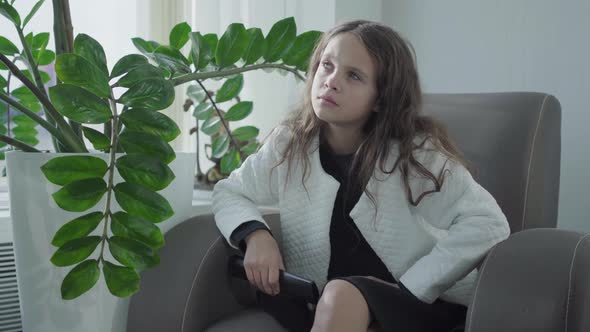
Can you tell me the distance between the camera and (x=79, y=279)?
1.05 m

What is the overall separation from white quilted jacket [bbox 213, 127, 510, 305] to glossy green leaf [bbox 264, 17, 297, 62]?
0.58 ft

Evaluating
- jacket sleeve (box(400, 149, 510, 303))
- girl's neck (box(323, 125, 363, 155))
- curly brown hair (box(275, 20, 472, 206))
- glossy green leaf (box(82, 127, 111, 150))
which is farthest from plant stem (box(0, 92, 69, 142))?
jacket sleeve (box(400, 149, 510, 303))

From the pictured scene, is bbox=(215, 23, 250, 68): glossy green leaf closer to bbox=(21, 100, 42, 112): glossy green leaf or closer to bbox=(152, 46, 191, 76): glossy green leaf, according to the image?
bbox=(152, 46, 191, 76): glossy green leaf

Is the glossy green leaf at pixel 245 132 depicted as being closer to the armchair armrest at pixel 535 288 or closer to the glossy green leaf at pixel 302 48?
the glossy green leaf at pixel 302 48

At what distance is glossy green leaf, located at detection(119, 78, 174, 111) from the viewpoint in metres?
1.04

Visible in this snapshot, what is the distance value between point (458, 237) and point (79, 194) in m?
0.66

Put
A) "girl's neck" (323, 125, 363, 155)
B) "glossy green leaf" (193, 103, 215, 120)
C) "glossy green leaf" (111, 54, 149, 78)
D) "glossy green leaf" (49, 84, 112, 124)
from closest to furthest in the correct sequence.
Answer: "glossy green leaf" (49, 84, 112, 124) < "glossy green leaf" (111, 54, 149, 78) < "girl's neck" (323, 125, 363, 155) < "glossy green leaf" (193, 103, 215, 120)

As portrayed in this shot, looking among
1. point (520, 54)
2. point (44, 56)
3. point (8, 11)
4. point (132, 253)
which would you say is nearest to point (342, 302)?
point (132, 253)

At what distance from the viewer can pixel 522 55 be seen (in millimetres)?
1813

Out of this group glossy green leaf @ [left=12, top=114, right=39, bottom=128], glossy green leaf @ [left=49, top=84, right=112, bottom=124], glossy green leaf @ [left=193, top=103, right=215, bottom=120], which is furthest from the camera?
glossy green leaf @ [left=193, top=103, right=215, bottom=120]

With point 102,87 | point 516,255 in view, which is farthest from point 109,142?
point 516,255

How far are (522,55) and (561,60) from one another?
13 centimetres

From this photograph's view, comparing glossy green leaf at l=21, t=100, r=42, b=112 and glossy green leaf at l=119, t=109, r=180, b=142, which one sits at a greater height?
glossy green leaf at l=119, t=109, r=180, b=142

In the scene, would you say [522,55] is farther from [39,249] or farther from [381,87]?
[39,249]
